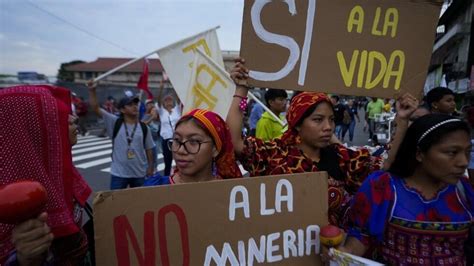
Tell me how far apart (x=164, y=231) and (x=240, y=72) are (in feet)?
3.21

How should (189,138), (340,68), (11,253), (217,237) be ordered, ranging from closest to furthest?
(11,253) → (217,237) → (189,138) → (340,68)

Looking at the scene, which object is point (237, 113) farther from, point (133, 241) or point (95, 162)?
point (95, 162)

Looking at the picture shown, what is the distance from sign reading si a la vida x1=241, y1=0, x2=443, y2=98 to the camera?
1.89 m

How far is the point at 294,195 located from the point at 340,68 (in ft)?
2.57

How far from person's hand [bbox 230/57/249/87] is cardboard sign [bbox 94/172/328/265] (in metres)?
0.69

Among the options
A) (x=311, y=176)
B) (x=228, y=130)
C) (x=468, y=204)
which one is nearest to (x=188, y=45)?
(x=228, y=130)

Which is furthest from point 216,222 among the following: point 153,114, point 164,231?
point 153,114

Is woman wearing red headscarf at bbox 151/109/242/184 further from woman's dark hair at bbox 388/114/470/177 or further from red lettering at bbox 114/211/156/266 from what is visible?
woman's dark hair at bbox 388/114/470/177

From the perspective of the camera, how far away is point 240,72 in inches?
78.3

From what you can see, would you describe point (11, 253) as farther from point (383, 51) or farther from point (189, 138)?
point (383, 51)

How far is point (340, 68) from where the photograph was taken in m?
1.93

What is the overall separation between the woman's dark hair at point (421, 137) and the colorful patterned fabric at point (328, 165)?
39cm

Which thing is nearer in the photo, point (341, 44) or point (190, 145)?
point (190, 145)

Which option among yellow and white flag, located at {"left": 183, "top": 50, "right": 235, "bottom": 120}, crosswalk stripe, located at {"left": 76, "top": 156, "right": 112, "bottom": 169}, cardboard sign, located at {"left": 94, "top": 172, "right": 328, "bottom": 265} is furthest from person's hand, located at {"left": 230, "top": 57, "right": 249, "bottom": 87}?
crosswalk stripe, located at {"left": 76, "top": 156, "right": 112, "bottom": 169}
